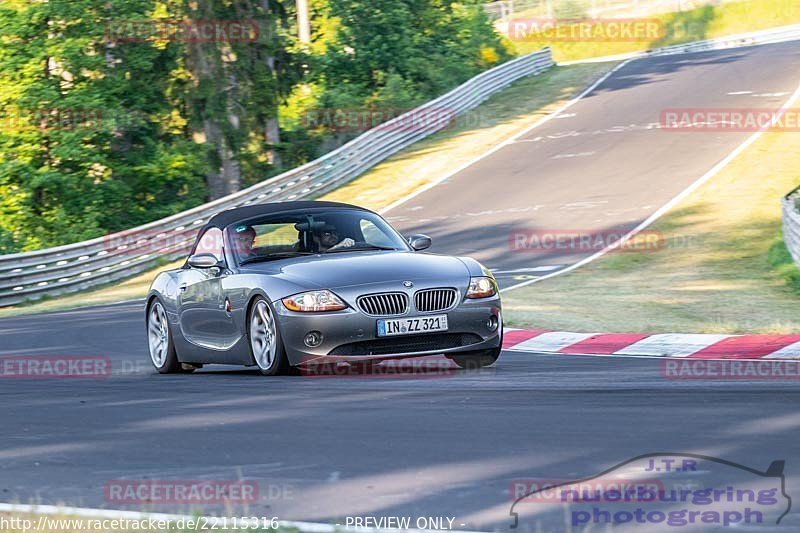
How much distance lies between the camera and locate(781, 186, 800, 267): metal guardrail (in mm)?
→ 19859

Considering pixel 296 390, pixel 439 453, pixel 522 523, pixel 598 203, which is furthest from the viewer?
pixel 598 203

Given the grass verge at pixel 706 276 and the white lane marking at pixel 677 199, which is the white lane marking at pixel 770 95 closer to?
the white lane marking at pixel 677 199

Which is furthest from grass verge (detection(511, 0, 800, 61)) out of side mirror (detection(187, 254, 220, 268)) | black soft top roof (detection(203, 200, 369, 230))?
side mirror (detection(187, 254, 220, 268))

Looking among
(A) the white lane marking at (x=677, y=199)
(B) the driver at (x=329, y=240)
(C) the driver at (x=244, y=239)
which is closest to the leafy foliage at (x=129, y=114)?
(A) the white lane marking at (x=677, y=199)

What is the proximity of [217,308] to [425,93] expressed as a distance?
37311 mm

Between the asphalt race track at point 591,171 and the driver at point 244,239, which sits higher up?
the driver at point 244,239

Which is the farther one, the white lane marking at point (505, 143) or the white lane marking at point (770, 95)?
the white lane marking at point (770, 95)

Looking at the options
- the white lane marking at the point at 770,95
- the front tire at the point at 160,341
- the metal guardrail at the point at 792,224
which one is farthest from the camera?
the white lane marking at the point at 770,95

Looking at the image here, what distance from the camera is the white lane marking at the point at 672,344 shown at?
39.4 feet

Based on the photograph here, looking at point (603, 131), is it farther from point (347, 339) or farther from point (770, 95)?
point (347, 339)

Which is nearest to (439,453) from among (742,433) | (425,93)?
(742,433)

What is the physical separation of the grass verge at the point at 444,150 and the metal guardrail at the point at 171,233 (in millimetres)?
316

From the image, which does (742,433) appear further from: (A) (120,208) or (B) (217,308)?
(A) (120,208)

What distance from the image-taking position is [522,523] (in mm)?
5105
